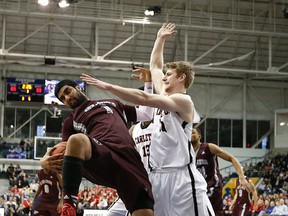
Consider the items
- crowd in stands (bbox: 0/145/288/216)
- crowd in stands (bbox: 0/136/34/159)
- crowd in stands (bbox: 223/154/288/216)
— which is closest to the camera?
crowd in stands (bbox: 0/145/288/216)

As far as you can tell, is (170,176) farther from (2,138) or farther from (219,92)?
(219,92)

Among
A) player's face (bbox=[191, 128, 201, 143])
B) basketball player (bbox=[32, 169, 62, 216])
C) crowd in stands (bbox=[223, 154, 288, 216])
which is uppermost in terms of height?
player's face (bbox=[191, 128, 201, 143])

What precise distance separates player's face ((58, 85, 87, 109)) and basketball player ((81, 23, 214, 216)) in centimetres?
77

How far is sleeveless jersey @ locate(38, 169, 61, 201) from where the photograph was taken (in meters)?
8.50

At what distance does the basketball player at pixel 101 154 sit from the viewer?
423 cm

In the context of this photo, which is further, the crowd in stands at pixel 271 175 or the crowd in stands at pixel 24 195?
the crowd in stands at pixel 271 175

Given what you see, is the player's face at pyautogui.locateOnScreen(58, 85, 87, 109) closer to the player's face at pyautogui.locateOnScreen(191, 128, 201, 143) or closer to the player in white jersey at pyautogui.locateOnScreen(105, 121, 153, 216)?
the player in white jersey at pyautogui.locateOnScreen(105, 121, 153, 216)

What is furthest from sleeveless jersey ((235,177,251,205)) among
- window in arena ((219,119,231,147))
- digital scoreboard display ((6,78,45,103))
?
window in arena ((219,119,231,147))

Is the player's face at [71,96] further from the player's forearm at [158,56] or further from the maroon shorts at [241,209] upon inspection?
the maroon shorts at [241,209]

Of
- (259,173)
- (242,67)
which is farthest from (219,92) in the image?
(259,173)

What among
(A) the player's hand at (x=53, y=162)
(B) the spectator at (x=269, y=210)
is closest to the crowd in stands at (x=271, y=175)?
(B) the spectator at (x=269, y=210)

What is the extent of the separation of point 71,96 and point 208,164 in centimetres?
363

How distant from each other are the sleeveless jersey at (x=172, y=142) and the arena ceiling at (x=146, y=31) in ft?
64.6

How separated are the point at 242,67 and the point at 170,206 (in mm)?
26074
